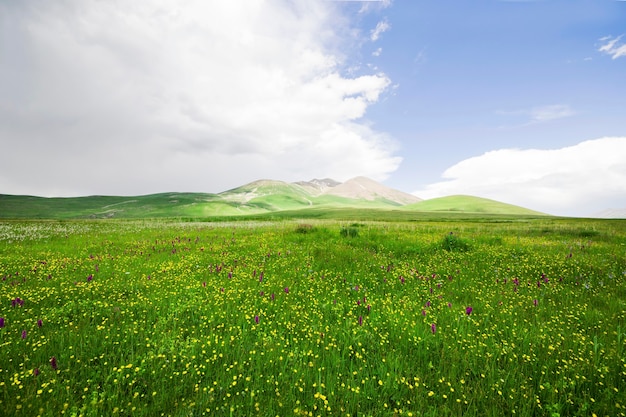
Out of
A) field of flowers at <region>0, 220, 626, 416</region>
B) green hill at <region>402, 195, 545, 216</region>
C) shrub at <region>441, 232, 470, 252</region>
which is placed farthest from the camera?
green hill at <region>402, 195, 545, 216</region>

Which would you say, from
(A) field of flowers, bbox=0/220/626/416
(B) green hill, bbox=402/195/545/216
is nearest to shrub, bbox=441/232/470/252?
(A) field of flowers, bbox=0/220/626/416

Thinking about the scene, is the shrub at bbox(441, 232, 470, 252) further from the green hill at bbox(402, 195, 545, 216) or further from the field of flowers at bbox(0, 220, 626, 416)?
the green hill at bbox(402, 195, 545, 216)

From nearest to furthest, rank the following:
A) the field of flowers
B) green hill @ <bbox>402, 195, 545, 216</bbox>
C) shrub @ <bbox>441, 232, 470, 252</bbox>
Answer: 1. the field of flowers
2. shrub @ <bbox>441, 232, 470, 252</bbox>
3. green hill @ <bbox>402, 195, 545, 216</bbox>

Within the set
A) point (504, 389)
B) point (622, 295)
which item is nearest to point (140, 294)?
point (504, 389)

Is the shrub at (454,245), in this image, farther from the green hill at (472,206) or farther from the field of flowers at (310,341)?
the green hill at (472,206)

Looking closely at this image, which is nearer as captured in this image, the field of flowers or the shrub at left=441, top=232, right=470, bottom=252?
the field of flowers

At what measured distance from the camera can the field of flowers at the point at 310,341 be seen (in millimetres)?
3051

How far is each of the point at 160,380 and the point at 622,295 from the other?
10.0 m

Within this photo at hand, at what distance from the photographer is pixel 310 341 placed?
429cm

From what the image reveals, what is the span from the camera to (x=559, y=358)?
386 centimetres

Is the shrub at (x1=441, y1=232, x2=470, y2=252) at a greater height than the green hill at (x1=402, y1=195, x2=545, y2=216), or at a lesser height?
lesser

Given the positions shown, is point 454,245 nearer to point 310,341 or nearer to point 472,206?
point 310,341

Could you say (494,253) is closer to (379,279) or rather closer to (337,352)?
(379,279)

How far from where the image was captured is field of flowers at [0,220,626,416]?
3.05 metres
